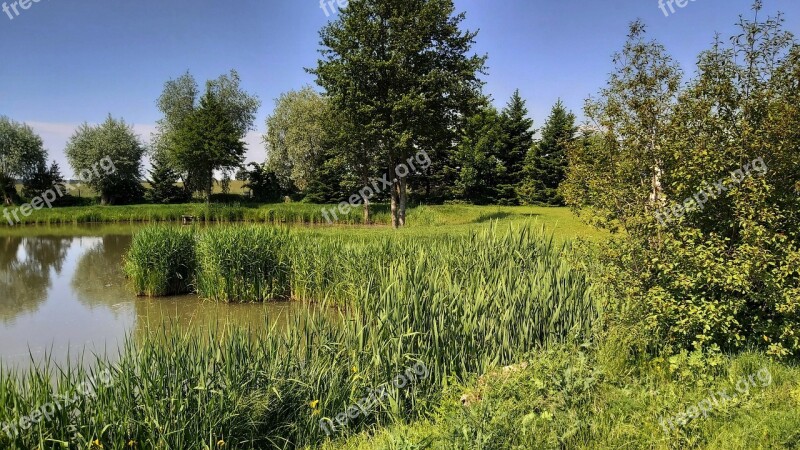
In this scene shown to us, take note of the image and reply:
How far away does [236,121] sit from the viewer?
4753cm

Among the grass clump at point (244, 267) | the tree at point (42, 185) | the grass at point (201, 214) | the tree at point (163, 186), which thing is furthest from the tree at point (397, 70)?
the tree at point (42, 185)

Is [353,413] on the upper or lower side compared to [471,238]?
lower

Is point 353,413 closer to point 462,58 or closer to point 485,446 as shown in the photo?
point 485,446

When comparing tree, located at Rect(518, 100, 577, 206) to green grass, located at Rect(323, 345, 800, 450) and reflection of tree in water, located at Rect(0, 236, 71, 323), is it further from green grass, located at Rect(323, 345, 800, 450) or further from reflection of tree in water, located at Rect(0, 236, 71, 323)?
green grass, located at Rect(323, 345, 800, 450)

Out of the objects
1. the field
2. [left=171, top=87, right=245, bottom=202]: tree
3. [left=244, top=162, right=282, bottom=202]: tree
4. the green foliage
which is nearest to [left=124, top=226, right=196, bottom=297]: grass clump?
the field

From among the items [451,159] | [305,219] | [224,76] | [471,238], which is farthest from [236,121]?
[471,238]

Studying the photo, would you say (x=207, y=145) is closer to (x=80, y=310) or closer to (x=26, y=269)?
(x=26, y=269)

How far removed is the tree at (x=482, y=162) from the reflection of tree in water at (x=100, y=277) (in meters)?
24.2

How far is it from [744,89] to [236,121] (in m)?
47.4

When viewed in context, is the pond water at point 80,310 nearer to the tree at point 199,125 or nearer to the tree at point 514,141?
the tree at point 199,125

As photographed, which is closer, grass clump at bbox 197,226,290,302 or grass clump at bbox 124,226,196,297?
grass clump at bbox 197,226,290,302

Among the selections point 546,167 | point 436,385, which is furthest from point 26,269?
point 546,167

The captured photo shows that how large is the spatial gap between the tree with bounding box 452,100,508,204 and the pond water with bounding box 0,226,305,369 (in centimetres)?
2508

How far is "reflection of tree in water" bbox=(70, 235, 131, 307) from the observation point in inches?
536
